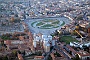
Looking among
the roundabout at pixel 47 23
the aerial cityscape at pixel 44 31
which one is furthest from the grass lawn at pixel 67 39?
the roundabout at pixel 47 23

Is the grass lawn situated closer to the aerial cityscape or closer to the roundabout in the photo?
the aerial cityscape

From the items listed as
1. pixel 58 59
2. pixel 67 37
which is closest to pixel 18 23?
pixel 67 37

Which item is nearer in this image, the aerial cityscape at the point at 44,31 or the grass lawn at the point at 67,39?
the aerial cityscape at the point at 44,31

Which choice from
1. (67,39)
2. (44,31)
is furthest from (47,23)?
(67,39)

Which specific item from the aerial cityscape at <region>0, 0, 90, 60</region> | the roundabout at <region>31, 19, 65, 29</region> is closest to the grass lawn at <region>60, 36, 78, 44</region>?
the aerial cityscape at <region>0, 0, 90, 60</region>

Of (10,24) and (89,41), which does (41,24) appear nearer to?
(10,24)

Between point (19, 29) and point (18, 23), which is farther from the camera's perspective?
point (18, 23)

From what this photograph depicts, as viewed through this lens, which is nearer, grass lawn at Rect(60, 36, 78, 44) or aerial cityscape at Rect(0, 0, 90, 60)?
aerial cityscape at Rect(0, 0, 90, 60)

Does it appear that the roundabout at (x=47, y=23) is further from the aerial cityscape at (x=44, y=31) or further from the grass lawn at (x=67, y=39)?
the grass lawn at (x=67, y=39)
